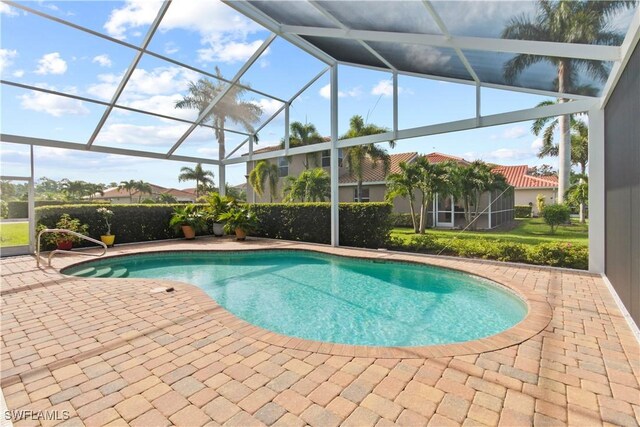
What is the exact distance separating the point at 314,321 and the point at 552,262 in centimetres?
640

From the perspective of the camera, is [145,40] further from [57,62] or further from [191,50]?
[57,62]

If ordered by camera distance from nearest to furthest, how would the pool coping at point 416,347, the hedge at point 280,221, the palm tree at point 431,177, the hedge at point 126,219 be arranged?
the pool coping at point 416,347, the hedge at point 126,219, the hedge at point 280,221, the palm tree at point 431,177

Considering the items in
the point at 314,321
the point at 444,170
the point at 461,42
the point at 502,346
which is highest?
the point at 461,42

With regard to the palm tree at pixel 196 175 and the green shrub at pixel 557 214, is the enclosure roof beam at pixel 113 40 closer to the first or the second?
the green shrub at pixel 557 214

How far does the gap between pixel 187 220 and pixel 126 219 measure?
2280 mm

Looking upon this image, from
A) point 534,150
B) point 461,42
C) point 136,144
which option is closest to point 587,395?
point 461,42

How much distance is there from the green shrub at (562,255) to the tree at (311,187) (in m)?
13.0

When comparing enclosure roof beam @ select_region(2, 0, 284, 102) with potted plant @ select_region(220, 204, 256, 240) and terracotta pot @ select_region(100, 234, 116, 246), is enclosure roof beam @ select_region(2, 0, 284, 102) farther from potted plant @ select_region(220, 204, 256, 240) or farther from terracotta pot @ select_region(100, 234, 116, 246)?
terracotta pot @ select_region(100, 234, 116, 246)

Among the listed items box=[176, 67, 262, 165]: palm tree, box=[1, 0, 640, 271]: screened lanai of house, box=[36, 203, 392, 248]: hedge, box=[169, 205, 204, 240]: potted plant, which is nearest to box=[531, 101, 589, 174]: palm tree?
box=[1, 0, 640, 271]: screened lanai of house

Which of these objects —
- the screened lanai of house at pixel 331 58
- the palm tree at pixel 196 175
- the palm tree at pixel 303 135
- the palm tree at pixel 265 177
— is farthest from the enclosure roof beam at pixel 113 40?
the palm tree at pixel 196 175

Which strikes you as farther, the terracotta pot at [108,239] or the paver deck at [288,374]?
the terracotta pot at [108,239]

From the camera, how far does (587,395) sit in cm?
275

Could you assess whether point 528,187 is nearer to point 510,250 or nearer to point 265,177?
point 510,250

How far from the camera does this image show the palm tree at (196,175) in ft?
148
